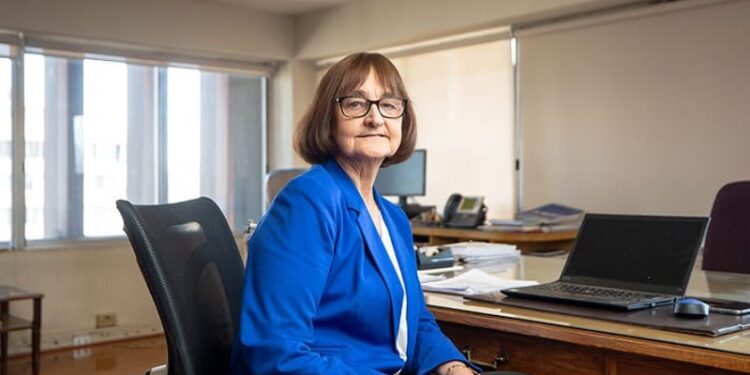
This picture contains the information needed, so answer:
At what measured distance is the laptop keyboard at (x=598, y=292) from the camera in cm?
168

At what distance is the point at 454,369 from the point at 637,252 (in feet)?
1.90

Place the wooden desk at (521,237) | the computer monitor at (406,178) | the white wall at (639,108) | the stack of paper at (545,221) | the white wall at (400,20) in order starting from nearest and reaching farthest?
the white wall at (639,108) < the wooden desk at (521,237) < the stack of paper at (545,221) < the white wall at (400,20) < the computer monitor at (406,178)

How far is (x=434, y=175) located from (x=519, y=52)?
1.19 metres

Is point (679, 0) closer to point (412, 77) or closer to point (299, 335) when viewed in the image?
point (412, 77)

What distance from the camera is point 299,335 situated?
4.13 ft

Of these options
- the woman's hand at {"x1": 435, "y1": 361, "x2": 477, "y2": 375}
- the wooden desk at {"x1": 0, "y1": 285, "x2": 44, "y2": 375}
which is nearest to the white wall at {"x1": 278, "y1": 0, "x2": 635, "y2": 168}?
the wooden desk at {"x1": 0, "y1": 285, "x2": 44, "y2": 375}

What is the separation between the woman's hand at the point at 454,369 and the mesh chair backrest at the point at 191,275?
438mm

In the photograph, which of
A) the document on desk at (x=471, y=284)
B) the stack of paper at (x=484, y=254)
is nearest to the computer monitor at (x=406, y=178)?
the stack of paper at (x=484, y=254)

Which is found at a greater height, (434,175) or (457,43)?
(457,43)

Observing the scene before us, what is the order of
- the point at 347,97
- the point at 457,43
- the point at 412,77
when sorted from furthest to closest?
the point at 412,77
the point at 457,43
the point at 347,97

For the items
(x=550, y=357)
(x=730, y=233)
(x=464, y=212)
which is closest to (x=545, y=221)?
(x=464, y=212)

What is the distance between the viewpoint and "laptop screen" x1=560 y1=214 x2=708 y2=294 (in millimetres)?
1715

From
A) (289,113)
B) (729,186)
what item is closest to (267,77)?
(289,113)

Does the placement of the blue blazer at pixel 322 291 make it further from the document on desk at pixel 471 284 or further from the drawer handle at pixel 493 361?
the document on desk at pixel 471 284
